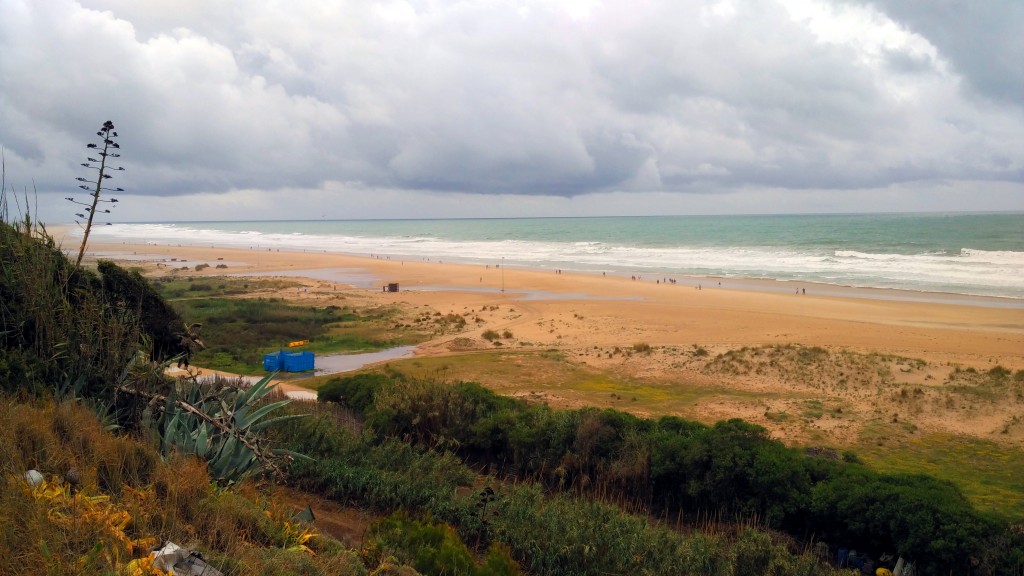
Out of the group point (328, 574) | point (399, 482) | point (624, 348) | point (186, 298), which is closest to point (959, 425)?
point (624, 348)

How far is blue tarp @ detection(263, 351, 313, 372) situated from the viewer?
63.8 feet

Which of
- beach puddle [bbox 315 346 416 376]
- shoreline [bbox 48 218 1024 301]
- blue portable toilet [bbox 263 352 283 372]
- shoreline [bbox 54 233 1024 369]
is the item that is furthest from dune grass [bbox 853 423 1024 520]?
shoreline [bbox 48 218 1024 301]

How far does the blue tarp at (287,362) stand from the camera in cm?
1945

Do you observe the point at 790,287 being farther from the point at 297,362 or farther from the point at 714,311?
the point at 297,362

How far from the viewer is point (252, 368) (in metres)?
19.8

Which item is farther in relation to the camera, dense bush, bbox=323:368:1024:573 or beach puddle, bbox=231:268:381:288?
beach puddle, bbox=231:268:381:288

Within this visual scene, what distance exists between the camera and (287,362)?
19.5m

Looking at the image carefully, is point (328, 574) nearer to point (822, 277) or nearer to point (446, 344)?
point (446, 344)

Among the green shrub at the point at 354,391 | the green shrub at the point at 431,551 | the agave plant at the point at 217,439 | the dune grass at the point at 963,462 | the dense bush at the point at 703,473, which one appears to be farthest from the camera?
the green shrub at the point at 354,391

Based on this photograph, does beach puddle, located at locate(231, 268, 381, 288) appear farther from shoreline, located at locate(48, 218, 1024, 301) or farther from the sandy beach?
shoreline, located at locate(48, 218, 1024, 301)

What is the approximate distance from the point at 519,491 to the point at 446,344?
57.1 feet

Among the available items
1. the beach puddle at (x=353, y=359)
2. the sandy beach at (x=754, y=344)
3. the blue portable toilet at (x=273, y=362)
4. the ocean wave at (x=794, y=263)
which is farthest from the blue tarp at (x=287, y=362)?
the ocean wave at (x=794, y=263)

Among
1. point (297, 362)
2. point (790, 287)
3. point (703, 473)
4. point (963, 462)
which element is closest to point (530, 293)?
point (790, 287)

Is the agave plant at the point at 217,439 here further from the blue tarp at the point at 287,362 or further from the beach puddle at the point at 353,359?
the blue tarp at the point at 287,362
